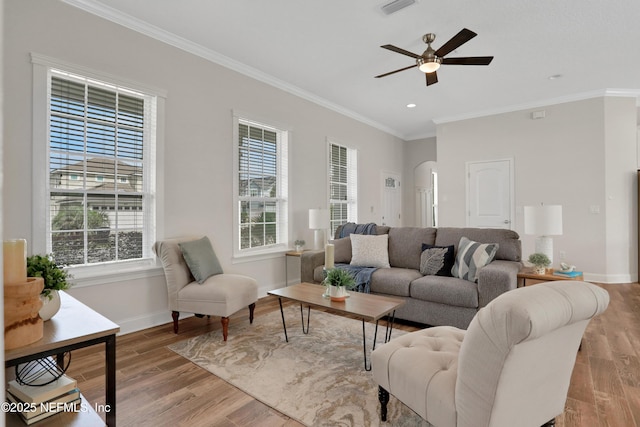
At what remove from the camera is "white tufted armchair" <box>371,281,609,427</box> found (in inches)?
46.1

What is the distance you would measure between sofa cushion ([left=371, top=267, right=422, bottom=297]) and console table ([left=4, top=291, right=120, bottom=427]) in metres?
2.59

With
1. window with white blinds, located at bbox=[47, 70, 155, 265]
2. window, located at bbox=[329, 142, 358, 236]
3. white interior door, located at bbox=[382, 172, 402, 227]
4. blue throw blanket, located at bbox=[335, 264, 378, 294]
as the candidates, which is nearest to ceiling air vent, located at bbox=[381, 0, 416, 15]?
window with white blinds, located at bbox=[47, 70, 155, 265]

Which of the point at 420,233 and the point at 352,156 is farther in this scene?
the point at 352,156

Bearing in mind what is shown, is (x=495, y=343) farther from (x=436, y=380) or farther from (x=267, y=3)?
(x=267, y=3)

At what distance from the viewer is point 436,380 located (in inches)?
57.7

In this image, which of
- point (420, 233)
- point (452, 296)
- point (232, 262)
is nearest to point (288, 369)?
point (452, 296)

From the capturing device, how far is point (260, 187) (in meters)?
4.55

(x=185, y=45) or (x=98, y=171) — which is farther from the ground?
(x=185, y=45)

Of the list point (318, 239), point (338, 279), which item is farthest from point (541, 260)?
point (318, 239)

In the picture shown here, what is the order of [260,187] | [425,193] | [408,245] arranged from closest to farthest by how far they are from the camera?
[408,245], [260,187], [425,193]

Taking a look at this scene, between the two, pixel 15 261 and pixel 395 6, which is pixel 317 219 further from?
pixel 15 261

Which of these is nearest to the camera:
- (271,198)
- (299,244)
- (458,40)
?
(458,40)

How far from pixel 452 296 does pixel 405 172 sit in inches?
211

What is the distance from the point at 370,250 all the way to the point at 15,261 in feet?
10.7
